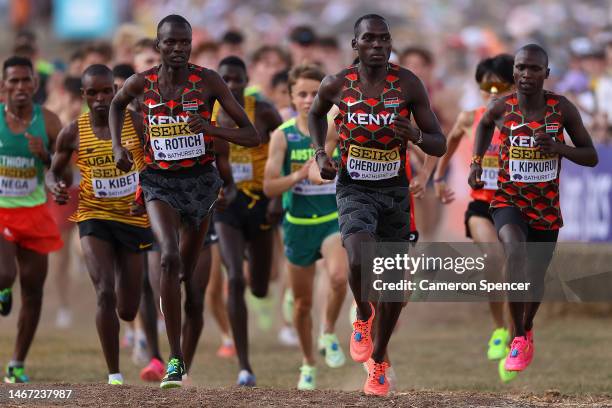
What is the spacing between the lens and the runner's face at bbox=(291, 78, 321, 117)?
12.6m

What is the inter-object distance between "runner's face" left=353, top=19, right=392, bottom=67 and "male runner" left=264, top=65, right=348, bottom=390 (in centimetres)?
254

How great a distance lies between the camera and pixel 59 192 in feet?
36.9

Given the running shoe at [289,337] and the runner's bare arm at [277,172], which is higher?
the runner's bare arm at [277,172]

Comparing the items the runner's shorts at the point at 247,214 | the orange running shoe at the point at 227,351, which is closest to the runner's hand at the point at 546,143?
the runner's shorts at the point at 247,214

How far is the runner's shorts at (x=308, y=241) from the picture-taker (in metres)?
12.5

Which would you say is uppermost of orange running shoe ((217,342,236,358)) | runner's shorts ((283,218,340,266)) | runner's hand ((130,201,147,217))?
runner's hand ((130,201,147,217))

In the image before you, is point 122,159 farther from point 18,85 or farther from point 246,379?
point 246,379

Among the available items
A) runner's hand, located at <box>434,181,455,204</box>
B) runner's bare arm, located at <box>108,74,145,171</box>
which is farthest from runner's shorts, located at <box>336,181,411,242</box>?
runner's hand, located at <box>434,181,455,204</box>

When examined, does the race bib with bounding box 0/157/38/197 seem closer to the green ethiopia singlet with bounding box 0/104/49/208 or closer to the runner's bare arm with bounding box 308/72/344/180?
the green ethiopia singlet with bounding box 0/104/49/208

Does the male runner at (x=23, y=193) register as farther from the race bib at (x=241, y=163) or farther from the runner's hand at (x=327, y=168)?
the runner's hand at (x=327, y=168)

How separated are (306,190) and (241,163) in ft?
2.91

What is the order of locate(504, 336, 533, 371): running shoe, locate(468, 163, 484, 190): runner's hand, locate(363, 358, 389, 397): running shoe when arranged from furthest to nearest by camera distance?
1. locate(468, 163, 484, 190): runner's hand
2. locate(504, 336, 533, 371): running shoe
3. locate(363, 358, 389, 397): running shoe

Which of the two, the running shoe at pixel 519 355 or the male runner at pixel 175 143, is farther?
the running shoe at pixel 519 355

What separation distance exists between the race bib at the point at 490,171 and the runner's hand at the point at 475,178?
130 centimetres
